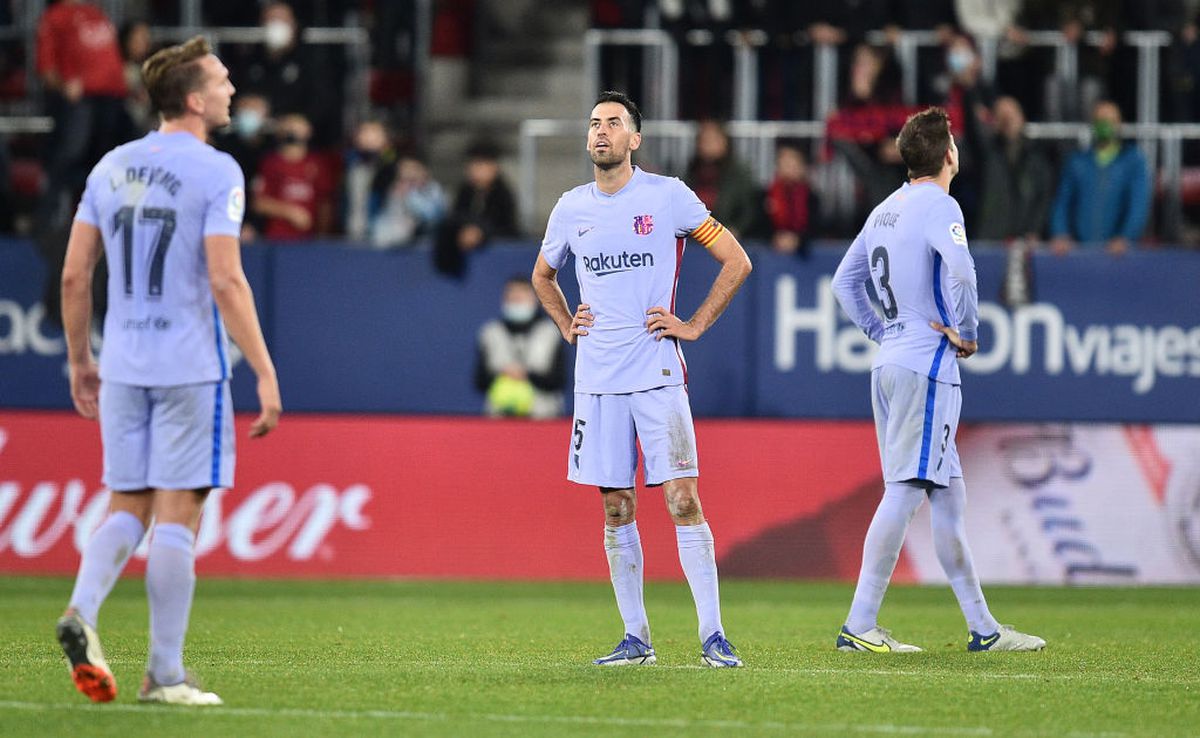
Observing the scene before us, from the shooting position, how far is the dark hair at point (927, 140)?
8.93 m

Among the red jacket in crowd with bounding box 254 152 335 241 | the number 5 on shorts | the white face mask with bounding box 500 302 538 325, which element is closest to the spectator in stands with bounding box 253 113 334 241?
the red jacket in crowd with bounding box 254 152 335 241

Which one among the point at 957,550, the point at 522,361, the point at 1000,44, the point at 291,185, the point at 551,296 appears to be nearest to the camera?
the point at 551,296

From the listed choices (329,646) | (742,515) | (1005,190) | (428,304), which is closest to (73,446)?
(428,304)

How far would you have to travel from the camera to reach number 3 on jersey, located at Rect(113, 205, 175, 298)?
6734 mm

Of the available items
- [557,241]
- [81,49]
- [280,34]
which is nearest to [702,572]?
[557,241]

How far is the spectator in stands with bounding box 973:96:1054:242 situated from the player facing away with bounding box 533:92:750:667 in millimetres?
8968

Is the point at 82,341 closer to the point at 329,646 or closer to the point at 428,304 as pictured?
the point at 329,646

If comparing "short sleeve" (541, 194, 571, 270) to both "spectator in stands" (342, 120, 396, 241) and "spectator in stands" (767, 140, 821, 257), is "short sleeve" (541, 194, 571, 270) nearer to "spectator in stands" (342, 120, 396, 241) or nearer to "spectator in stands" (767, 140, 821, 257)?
"spectator in stands" (767, 140, 821, 257)

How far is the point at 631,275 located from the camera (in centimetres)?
839

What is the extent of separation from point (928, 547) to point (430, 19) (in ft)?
26.5

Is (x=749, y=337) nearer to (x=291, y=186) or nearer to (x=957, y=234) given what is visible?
(x=291, y=186)

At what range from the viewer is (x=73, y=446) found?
14797 mm

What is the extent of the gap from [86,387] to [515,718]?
75.3 inches

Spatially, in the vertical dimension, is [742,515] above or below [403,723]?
below
